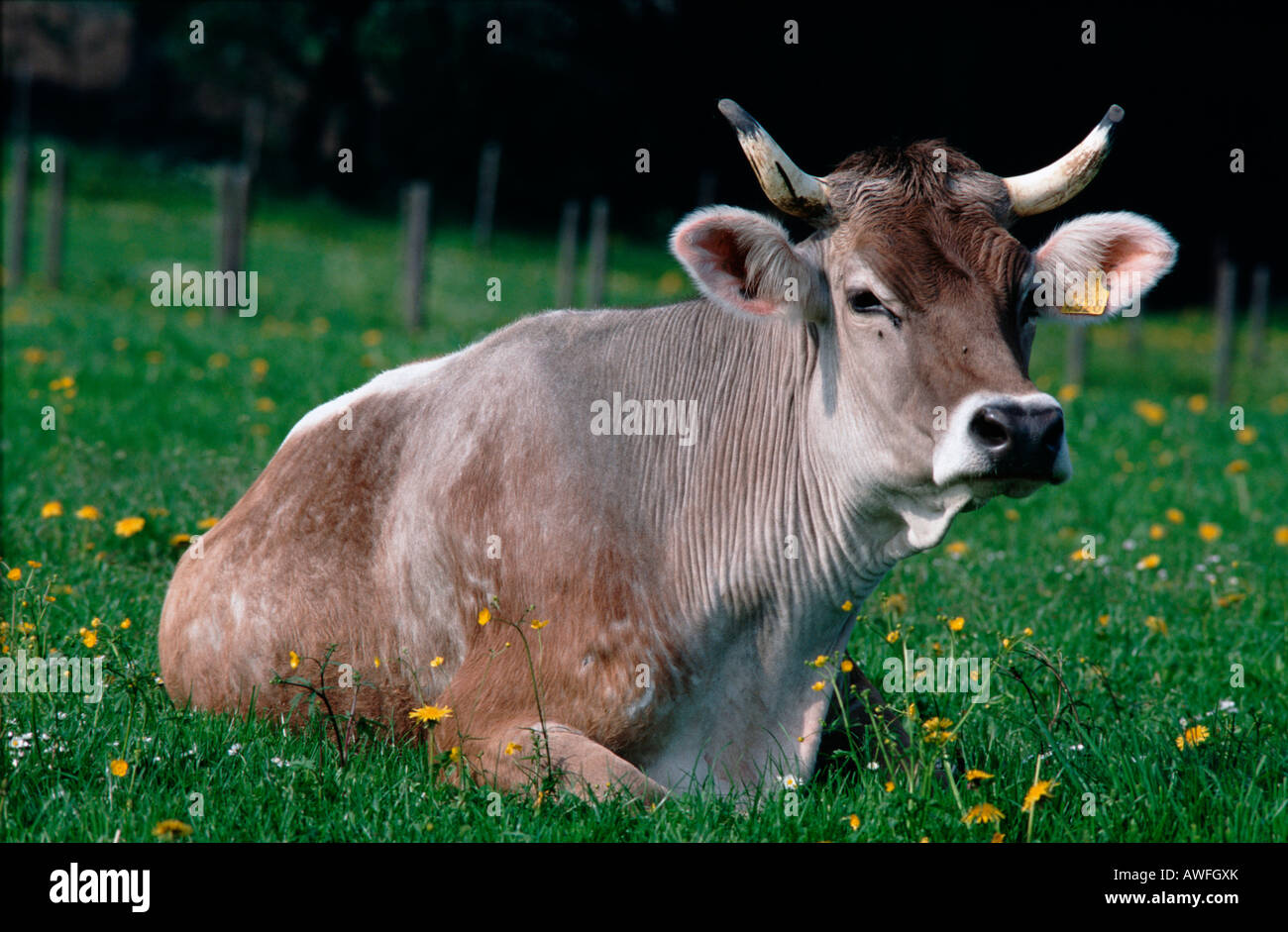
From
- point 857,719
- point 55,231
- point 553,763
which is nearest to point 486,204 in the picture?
point 55,231

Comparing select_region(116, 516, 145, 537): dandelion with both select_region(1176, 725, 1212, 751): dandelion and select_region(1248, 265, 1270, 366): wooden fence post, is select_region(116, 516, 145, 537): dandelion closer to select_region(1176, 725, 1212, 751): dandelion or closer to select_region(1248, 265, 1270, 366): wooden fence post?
select_region(1176, 725, 1212, 751): dandelion

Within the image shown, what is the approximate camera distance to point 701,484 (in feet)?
13.6

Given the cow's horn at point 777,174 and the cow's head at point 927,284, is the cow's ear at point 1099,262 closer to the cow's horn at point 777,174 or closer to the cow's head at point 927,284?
the cow's head at point 927,284

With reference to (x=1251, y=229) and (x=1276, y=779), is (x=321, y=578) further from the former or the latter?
(x=1251, y=229)

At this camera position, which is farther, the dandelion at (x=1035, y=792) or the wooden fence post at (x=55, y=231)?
the wooden fence post at (x=55, y=231)

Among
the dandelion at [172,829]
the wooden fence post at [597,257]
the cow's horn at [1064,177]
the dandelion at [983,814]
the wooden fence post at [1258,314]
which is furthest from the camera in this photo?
the wooden fence post at [1258,314]

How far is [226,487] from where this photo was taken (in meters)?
7.19

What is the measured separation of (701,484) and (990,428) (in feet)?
3.33

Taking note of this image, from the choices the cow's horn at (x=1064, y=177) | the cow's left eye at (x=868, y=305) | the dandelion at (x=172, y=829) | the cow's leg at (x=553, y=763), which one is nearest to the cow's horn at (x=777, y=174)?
the cow's left eye at (x=868, y=305)

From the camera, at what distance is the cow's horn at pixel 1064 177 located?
3.99 m

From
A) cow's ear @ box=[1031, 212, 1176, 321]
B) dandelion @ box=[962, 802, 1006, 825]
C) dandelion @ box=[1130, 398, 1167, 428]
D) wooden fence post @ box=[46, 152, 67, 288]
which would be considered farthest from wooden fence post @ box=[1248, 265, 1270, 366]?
dandelion @ box=[962, 802, 1006, 825]

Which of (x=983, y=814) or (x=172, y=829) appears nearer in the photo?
(x=172, y=829)

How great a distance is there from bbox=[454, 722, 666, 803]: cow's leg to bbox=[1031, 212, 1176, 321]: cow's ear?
1901 mm

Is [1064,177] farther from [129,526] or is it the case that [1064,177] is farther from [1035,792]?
[129,526]
